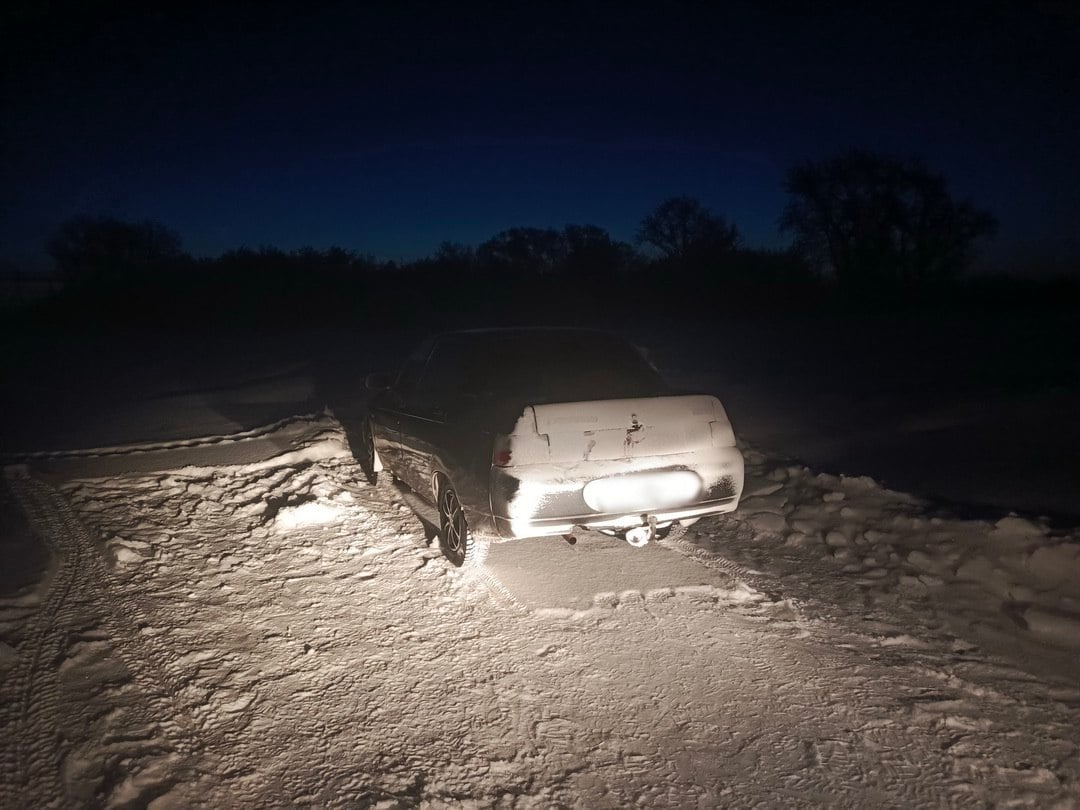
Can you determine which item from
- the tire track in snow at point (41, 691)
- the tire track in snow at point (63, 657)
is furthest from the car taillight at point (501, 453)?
the tire track in snow at point (41, 691)

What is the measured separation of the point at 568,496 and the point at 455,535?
3.39 feet

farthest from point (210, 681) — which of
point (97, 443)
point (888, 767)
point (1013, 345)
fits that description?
point (1013, 345)

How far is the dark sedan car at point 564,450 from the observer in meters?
4.08

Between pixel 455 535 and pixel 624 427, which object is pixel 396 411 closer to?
pixel 455 535

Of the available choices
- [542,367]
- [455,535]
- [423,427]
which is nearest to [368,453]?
[423,427]

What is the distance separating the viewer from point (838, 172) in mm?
37312

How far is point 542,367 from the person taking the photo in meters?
5.03

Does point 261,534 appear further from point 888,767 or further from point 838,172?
Answer: point 838,172

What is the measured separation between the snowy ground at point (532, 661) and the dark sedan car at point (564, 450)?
1.63ft

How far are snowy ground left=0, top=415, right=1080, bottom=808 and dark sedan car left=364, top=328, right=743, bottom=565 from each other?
0.50 meters

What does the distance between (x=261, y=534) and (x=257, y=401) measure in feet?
20.8

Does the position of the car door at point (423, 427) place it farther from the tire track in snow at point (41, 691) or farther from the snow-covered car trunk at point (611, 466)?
the tire track in snow at point (41, 691)

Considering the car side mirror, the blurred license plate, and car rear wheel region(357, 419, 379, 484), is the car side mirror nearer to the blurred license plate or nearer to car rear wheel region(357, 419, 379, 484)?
car rear wheel region(357, 419, 379, 484)

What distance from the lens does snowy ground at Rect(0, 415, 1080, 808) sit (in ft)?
8.81
